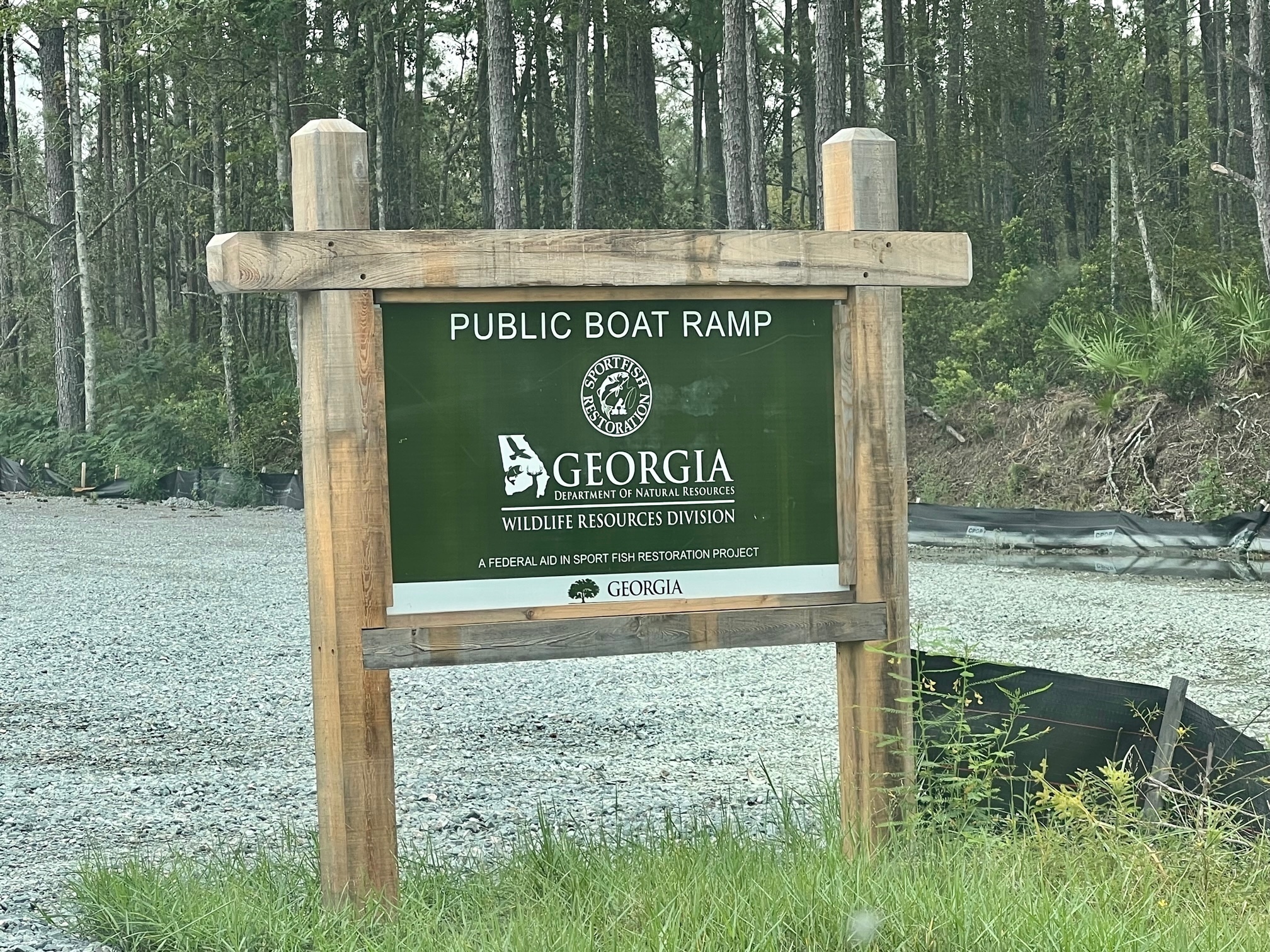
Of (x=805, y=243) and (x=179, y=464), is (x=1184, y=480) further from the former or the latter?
(x=179, y=464)

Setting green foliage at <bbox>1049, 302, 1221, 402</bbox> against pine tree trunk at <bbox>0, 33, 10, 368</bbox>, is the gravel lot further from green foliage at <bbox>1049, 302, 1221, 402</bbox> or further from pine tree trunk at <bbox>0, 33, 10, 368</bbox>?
pine tree trunk at <bbox>0, 33, 10, 368</bbox>

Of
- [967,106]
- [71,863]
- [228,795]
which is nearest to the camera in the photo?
[71,863]

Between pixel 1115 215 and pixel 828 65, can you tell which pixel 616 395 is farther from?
pixel 1115 215

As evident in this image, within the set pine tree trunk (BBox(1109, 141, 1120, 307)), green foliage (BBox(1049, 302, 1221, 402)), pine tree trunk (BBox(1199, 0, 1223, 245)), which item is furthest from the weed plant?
pine tree trunk (BBox(1199, 0, 1223, 245))

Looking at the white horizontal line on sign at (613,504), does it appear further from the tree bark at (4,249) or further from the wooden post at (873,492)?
the tree bark at (4,249)

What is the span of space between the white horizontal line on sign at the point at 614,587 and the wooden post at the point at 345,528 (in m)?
0.15

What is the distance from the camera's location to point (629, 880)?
3791mm

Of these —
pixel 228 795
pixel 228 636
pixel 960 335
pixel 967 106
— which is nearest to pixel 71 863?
pixel 228 795

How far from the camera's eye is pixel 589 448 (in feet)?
13.1

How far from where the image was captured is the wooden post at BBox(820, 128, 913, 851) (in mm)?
4172

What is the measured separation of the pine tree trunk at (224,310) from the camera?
2878 centimetres

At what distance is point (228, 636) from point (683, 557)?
820 cm

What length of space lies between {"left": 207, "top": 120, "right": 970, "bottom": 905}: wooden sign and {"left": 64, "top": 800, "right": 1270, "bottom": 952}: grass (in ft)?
0.76

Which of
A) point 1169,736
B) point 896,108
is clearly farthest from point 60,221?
point 1169,736
